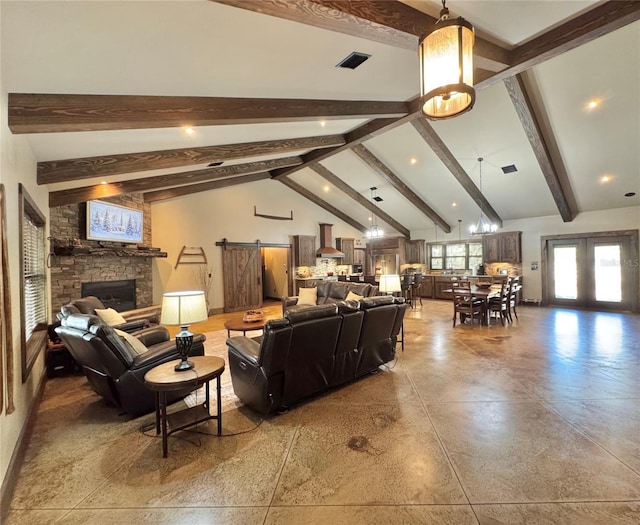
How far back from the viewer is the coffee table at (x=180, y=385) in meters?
2.30

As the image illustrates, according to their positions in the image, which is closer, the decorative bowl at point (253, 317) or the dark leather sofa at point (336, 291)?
the decorative bowl at point (253, 317)

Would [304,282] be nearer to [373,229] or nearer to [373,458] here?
[373,229]

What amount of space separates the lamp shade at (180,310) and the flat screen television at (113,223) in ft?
13.5

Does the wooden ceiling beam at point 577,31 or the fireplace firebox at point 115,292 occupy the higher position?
the wooden ceiling beam at point 577,31

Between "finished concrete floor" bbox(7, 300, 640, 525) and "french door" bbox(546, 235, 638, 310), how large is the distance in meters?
5.68

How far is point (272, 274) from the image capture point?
11.3 metres

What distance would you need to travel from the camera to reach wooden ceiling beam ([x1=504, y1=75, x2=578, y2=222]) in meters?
4.74

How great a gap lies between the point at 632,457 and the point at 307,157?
309 inches

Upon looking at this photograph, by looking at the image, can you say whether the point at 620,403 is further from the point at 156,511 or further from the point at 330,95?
the point at 330,95

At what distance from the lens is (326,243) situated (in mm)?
10938

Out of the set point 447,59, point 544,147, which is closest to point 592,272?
point 544,147

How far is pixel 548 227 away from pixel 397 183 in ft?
15.3

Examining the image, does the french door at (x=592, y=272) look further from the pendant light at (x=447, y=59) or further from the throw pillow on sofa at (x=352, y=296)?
the pendant light at (x=447, y=59)

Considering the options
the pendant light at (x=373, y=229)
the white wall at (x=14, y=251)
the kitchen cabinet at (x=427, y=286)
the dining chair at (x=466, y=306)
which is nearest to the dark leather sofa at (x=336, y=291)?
the dining chair at (x=466, y=306)
